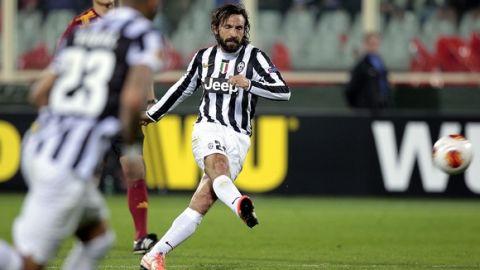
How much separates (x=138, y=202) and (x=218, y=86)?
1307 millimetres

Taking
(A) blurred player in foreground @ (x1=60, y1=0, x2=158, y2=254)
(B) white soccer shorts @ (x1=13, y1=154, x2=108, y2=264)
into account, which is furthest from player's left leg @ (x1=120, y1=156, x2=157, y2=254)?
(B) white soccer shorts @ (x1=13, y1=154, x2=108, y2=264)

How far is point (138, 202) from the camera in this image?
951 cm

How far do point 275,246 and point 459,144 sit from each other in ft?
6.52

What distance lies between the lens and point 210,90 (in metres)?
8.92

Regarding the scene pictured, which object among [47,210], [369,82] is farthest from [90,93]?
[369,82]

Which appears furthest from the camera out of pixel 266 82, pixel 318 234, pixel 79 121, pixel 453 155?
pixel 318 234

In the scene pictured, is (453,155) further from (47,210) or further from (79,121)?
(47,210)

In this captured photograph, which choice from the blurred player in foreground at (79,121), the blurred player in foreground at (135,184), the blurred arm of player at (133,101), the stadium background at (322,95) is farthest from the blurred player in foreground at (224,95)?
the stadium background at (322,95)

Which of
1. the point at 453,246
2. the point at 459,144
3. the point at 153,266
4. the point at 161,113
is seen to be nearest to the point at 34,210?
the point at 153,266

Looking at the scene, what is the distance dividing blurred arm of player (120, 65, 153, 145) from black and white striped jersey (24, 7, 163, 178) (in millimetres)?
82

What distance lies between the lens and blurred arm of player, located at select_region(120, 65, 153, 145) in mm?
5332

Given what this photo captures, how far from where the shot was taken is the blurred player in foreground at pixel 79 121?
210 inches

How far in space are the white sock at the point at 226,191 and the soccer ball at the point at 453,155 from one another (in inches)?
88.2

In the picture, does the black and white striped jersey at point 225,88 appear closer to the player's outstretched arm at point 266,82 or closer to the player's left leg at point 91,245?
the player's outstretched arm at point 266,82
